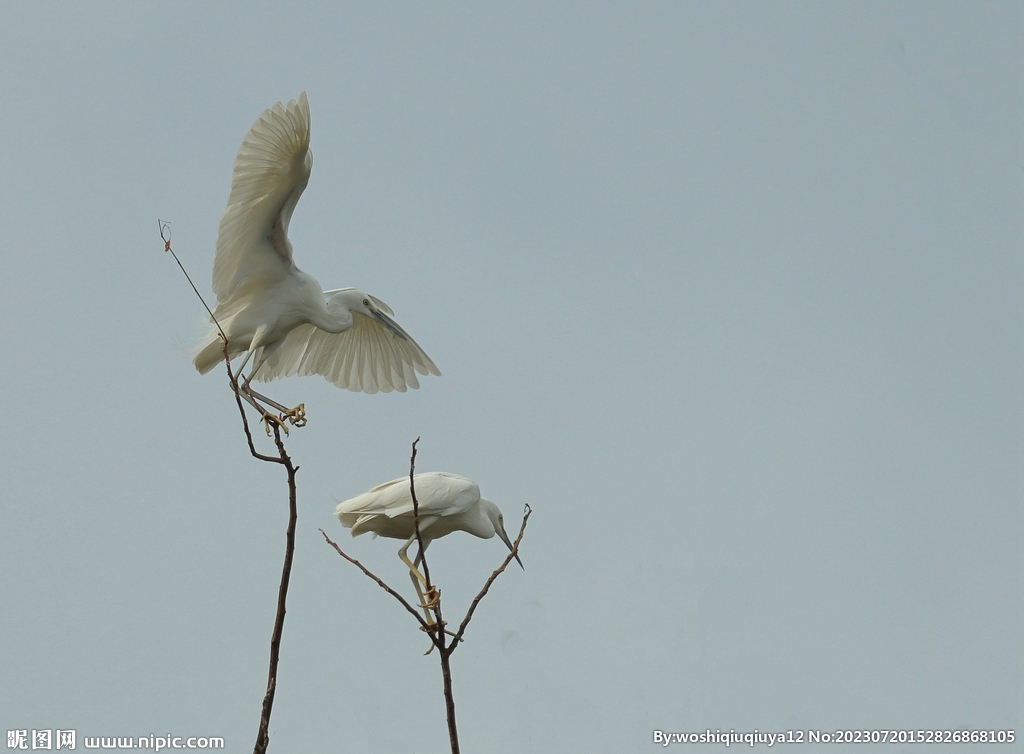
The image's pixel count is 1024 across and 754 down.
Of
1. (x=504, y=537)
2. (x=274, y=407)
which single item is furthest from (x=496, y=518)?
(x=274, y=407)

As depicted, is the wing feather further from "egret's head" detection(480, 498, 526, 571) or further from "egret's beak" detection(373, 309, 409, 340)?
"egret's head" detection(480, 498, 526, 571)

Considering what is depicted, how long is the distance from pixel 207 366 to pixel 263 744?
4.65 m

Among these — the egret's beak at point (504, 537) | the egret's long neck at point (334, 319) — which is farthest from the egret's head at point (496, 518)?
the egret's long neck at point (334, 319)

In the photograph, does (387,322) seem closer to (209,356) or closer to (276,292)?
(276,292)

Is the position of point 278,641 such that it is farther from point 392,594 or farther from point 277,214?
point 277,214

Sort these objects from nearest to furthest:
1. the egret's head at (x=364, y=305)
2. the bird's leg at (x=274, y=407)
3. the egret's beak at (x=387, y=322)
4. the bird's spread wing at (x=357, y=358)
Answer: the bird's leg at (x=274, y=407) → the egret's head at (x=364, y=305) → the egret's beak at (x=387, y=322) → the bird's spread wing at (x=357, y=358)

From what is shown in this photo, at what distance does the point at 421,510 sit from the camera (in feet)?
26.3

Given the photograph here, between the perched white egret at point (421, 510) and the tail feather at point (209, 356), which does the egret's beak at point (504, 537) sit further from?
the tail feather at point (209, 356)

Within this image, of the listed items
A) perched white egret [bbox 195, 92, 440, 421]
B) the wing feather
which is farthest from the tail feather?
the wing feather

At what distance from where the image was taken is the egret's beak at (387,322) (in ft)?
31.8

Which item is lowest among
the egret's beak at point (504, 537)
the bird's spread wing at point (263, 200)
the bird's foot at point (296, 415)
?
the egret's beak at point (504, 537)

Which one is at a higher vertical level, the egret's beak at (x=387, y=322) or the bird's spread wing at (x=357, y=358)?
the egret's beak at (x=387, y=322)

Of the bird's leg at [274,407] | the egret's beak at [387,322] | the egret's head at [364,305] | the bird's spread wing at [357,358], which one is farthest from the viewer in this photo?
the bird's spread wing at [357,358]

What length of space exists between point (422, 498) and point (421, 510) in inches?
3.5
